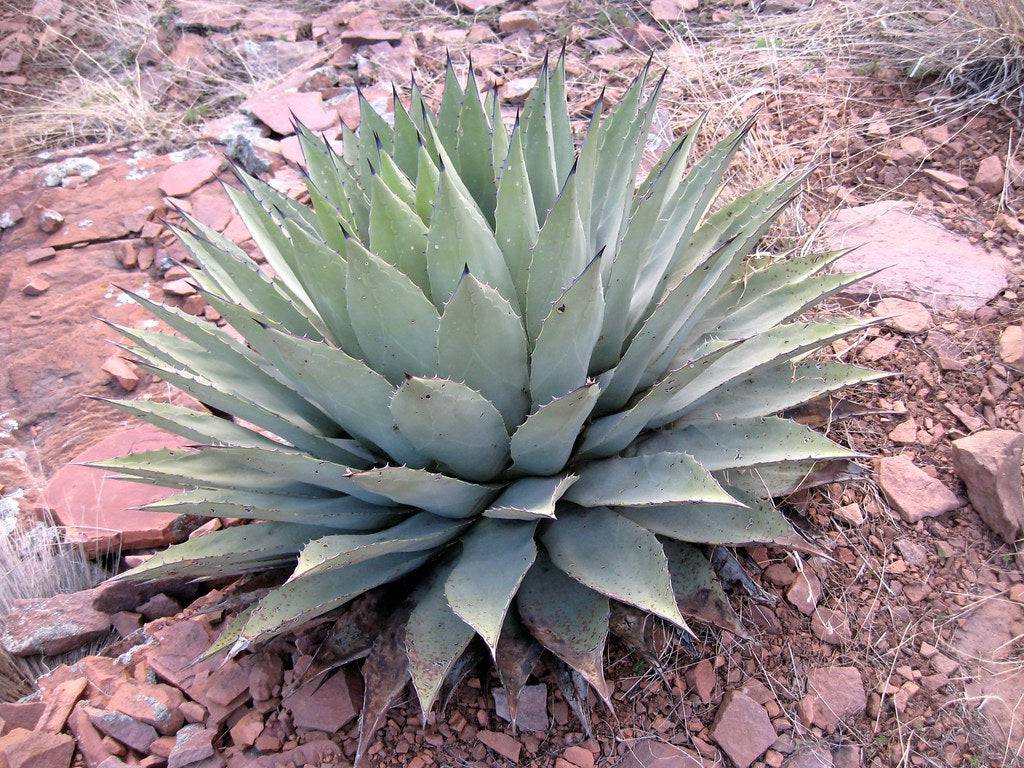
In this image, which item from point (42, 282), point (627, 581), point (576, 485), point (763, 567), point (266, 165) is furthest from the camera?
point (266, 165)

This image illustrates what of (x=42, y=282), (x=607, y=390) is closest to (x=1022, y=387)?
(x=607, y=390)

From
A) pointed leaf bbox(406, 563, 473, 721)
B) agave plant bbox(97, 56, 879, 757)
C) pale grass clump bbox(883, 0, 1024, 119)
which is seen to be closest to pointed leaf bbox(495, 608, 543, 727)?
agave plant bbox(97, 56, 879, 757)

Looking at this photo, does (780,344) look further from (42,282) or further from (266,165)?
(42,282)

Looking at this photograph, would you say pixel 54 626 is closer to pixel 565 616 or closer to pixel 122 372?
pixel 122 372

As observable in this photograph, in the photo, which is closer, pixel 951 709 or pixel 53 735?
pixel 951 709

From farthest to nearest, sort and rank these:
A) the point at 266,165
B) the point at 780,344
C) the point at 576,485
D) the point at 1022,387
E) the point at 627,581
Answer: the point at 266,165 < the point at 1022,387 < the point at 780,344 < the point at 576,485 < the point at 627,581

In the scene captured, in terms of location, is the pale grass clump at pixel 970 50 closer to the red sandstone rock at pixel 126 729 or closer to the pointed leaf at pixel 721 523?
the pointed leaf at pixel 721 523
